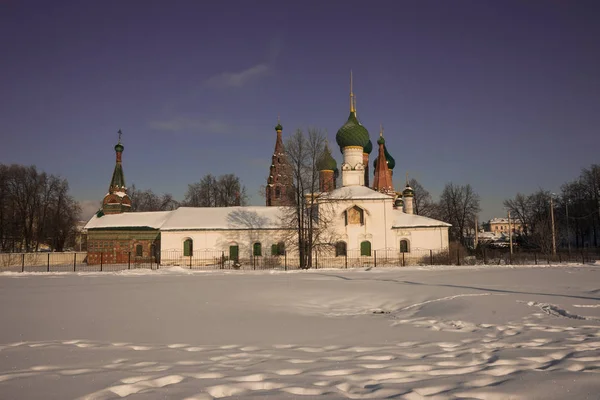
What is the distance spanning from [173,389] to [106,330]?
3654mm

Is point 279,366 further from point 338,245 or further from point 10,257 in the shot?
point 10,257

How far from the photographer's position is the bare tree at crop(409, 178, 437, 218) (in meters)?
57.6

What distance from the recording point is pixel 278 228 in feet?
103

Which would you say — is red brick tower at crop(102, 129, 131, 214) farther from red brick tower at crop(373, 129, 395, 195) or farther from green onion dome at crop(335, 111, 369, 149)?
red brick tower at crop(373, 129, 395, 195)

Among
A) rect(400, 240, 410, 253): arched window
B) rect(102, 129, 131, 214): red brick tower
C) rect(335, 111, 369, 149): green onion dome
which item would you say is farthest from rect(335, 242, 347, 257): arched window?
rect(102, 129, 131, 214): red brick tower

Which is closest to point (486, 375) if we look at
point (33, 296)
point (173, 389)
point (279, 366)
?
point (279, 366)

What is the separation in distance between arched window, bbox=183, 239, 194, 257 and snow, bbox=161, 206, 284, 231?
1054 mm

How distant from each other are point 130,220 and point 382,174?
21810 millimetres

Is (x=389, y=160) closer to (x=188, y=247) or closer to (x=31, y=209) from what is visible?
(x=188, y=247)

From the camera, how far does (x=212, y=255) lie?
103 feet

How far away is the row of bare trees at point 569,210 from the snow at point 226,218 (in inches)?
973

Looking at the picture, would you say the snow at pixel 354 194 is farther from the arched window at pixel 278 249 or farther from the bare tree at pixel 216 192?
the bare tree at pixel 216 192

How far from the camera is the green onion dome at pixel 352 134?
33781mm

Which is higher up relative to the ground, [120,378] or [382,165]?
[382,165]
